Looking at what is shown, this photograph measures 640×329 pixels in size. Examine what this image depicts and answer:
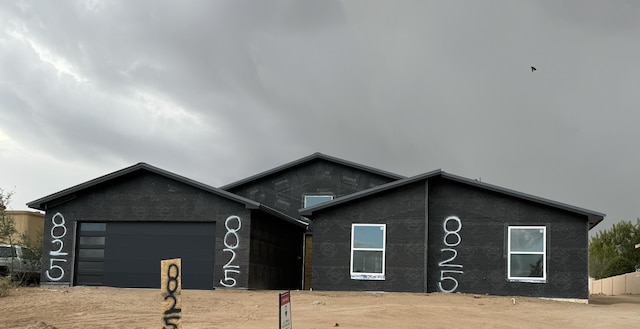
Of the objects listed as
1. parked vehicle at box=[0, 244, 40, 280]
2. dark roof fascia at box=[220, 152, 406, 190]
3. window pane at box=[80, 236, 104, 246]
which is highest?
dark roof fascia at box=[220, 152, 406, 190]

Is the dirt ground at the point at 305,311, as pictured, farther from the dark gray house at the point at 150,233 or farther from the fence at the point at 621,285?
the fence at the point at 621,285

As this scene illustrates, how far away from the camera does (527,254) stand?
2206cm

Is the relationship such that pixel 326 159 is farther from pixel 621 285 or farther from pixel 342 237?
pixel 621 285

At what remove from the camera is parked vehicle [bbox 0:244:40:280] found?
90.2 feet

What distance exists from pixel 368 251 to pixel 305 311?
20.7 ft

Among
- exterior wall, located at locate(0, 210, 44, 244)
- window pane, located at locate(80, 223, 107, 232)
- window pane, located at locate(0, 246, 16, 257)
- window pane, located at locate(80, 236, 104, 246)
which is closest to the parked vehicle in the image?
window pane, located at locate(0, 246, 16, 257)

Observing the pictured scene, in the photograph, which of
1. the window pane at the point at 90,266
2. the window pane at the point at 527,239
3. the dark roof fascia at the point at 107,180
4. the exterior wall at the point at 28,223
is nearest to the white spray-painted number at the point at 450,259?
the window pane at the point at 527,239

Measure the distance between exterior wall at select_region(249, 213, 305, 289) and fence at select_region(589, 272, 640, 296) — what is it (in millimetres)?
22311

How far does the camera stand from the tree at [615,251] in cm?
6544

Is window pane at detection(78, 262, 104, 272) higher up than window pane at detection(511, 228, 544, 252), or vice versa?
window pane at detection(511, 228, 544, 252)

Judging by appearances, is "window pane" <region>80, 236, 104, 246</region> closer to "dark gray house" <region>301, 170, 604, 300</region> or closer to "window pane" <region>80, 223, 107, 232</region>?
"window pane" <region>80, 223, 107, 232</region>

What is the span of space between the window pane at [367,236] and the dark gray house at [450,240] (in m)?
0.03

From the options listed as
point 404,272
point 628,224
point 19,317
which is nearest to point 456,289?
point 404,272

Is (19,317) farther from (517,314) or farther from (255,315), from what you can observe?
(517,314)
